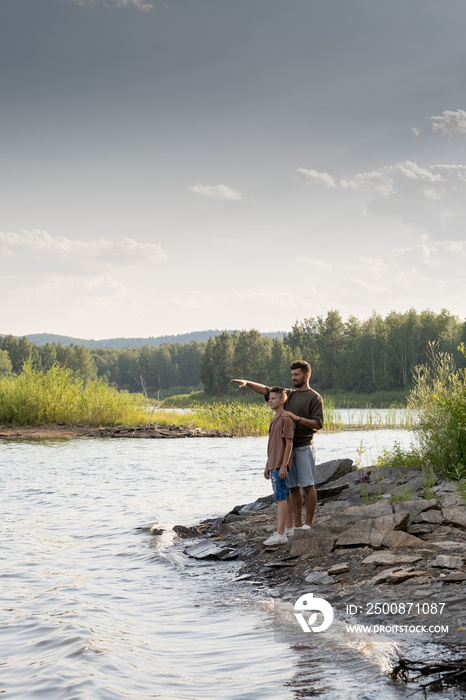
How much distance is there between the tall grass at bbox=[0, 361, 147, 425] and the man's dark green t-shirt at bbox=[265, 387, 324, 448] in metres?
26.6

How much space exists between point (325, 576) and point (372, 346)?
8487 cm

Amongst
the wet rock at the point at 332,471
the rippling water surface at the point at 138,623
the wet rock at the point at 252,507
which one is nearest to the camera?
the rippling water surface at the point at 138,623

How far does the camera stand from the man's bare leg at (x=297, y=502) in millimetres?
7852

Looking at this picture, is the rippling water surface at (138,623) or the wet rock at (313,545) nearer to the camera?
the rippling water surface at (138,623)

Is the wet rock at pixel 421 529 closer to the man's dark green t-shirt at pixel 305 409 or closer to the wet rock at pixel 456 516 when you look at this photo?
the wet rock at pixel 456 516

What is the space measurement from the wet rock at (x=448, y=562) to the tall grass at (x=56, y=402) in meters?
28.5

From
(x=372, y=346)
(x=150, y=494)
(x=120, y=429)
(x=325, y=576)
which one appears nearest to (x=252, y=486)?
(x=150, y=494)

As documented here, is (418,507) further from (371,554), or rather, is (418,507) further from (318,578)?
(318,578)

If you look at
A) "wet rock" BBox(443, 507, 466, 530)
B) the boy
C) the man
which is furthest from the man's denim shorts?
"wet rock" BBox(443, 507, 466, 530)

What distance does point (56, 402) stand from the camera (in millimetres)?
32812

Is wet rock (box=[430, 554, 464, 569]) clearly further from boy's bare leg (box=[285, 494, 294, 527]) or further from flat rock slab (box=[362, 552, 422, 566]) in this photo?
boy's bare leg (box=[285, 494, 294, 527])

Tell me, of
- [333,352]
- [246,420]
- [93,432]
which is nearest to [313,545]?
[93,432]

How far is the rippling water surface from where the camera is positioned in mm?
4180

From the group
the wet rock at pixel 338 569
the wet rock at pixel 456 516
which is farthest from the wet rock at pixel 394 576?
the wet rock at pixel 456 516
